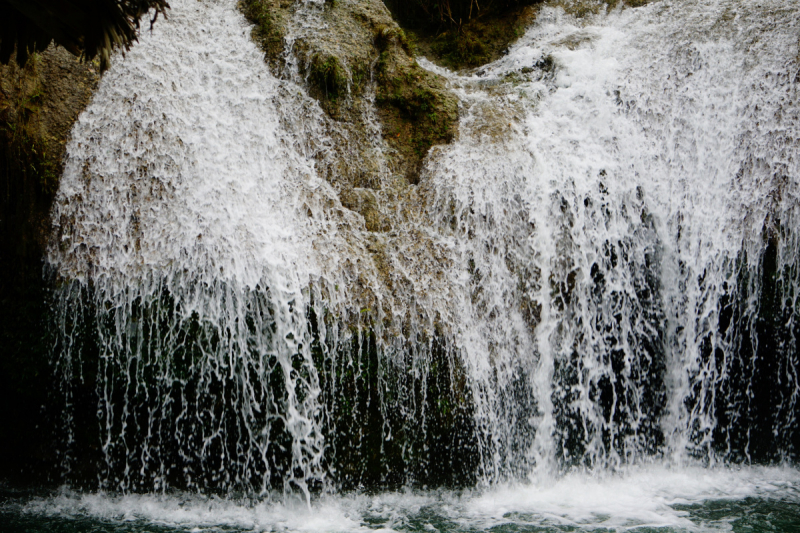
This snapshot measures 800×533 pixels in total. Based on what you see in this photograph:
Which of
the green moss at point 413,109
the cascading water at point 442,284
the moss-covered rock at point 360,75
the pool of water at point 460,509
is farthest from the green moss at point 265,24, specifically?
the pool of water at point 460,509

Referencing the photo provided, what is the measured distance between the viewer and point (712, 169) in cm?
589

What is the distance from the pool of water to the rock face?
63cm

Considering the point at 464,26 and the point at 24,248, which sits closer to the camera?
the point at 24,248

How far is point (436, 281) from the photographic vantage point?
536 cm

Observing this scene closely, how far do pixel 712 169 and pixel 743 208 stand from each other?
0.51 metres

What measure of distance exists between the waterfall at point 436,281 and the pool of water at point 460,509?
0.53ft

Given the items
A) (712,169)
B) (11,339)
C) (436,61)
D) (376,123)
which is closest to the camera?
(11,339)

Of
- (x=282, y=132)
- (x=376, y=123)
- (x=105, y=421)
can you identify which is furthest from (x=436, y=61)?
(x=105, y=421)

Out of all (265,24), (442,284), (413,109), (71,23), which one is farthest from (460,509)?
(265,24)

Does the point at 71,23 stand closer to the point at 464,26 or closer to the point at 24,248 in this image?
the point at 24,248

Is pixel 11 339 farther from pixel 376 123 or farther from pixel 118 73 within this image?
pixel 376 123

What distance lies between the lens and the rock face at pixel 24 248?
4.78 m

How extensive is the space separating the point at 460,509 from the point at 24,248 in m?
4.33

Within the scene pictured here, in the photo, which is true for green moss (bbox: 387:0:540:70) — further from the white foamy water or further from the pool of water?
the pool of water
